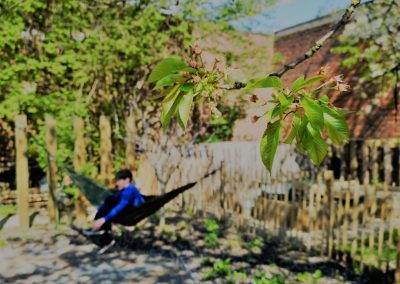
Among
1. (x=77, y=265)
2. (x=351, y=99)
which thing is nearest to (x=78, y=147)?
(x=77, y=265)

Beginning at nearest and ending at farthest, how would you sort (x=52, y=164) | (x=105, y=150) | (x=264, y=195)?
(x=264, y=195), (x=52, y=164), (x=105, y=150)

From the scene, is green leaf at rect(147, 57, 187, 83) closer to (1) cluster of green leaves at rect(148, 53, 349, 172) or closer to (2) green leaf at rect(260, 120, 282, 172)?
(1) cluster of green leaves at rect(148, 53, 349, 172)

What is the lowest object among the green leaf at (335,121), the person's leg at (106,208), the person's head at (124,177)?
the person's leg at (106,208)

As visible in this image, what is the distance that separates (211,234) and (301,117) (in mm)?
6159

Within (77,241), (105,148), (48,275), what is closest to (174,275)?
(48,275)

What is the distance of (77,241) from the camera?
711 centimetres

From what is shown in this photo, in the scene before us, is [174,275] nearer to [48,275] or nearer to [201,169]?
[48,275]

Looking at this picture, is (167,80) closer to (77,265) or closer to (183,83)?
(183,83)

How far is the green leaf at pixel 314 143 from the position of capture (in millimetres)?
1159

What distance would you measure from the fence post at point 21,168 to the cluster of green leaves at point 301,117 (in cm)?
724

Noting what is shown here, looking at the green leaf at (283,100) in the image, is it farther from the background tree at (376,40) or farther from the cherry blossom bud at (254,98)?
the background tree at (376,40)

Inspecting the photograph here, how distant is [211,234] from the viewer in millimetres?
7160

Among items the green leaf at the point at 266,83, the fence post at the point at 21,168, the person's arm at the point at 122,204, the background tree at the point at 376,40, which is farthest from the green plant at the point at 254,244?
the green leaf at the point at 266,83

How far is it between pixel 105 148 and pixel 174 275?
3570 mm
